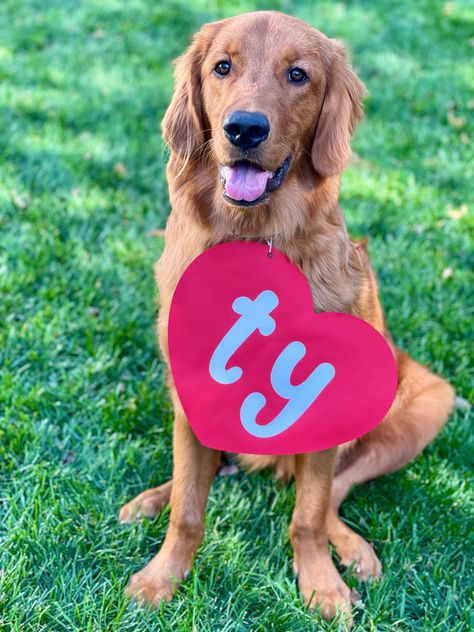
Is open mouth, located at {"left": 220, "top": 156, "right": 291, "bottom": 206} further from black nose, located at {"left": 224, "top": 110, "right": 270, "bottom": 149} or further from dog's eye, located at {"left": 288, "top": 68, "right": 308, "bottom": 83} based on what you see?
dog's eye, located at {"left": 288, "top": 68, "right": 308, "bottom": 83}

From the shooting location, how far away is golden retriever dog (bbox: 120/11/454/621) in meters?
2.35

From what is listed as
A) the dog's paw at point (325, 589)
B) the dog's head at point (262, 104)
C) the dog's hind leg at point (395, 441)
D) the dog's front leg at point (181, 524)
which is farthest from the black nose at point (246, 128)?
the dog's paw at point (325, 589)

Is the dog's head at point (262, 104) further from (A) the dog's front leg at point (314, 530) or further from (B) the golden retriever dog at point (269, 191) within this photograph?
(A) the dog's front leg at point (314, 530)

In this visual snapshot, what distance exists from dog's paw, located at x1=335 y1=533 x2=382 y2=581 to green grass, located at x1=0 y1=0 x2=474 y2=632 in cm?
5

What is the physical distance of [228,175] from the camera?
235cm

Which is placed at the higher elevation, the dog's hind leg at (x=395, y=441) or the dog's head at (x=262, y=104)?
the dog's head at (x=262, y=104)

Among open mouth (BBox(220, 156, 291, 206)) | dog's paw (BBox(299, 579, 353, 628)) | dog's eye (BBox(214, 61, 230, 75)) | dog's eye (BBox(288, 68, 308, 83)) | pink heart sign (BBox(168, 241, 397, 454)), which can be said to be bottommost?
dog's paw (BBox(299, 579, 353, 628))

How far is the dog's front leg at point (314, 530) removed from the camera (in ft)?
8.58

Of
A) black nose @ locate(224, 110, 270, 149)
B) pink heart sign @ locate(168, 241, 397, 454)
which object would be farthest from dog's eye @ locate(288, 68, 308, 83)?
pink heart sign @ locate(168, 241, 397, 454)

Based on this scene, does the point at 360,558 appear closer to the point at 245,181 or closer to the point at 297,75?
the point at 245,181

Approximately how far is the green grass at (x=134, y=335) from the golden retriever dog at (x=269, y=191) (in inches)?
4.6

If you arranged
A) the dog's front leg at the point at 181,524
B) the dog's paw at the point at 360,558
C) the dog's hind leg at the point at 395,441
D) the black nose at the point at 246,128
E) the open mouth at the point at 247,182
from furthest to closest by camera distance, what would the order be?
the dog's hind leg at the point at 395,441 < the dog's paw at the point at 360,558 < the dog's front leg at the point at 181,524 < the open mouth at the point at 247,182 < the black nose at the point at 246,128

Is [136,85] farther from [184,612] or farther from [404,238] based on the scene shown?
[184,612]

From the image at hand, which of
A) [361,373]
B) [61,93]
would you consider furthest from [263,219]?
[61,93]
